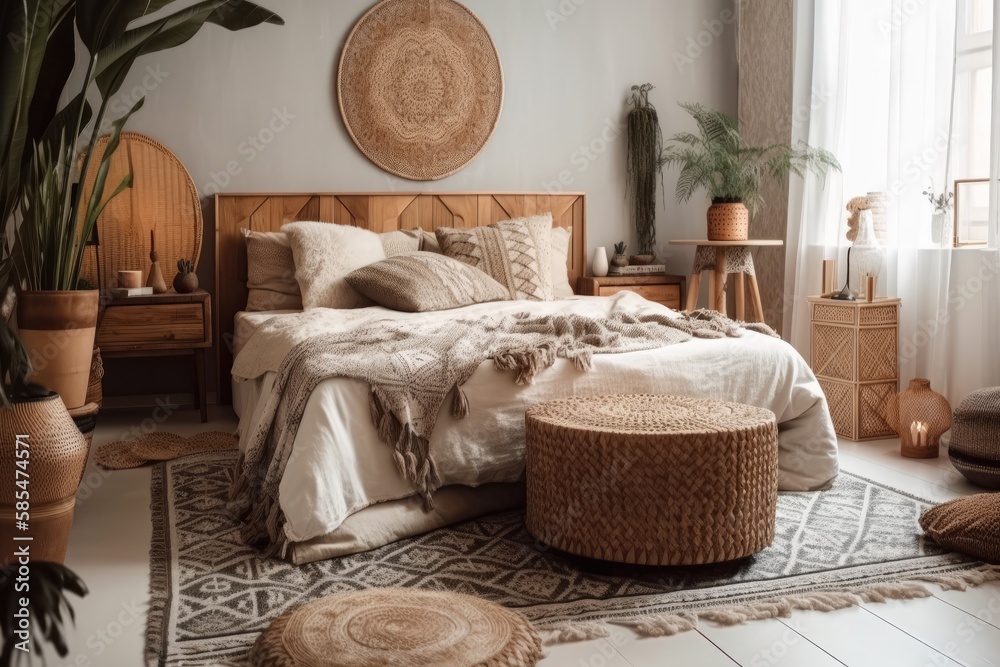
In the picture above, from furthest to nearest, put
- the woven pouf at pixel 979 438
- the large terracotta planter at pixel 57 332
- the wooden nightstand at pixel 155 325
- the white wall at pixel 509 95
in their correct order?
1. the white wall at pixel 509 95
2. the wooden nightstand at pixel 155 325
3. the woven pouf at pixel 979 438
4. the large terracotta planter at pixel 57 332

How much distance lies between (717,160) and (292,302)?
2.20m

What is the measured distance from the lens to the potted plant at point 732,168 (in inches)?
173

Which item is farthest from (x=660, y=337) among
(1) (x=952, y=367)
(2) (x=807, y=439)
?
(1) (x=952, y=367)

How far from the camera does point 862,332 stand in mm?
3797

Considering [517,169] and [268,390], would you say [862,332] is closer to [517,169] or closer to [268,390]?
[517,169]

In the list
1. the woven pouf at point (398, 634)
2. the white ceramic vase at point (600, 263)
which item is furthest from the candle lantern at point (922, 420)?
the woven pouf at point (398, 634)

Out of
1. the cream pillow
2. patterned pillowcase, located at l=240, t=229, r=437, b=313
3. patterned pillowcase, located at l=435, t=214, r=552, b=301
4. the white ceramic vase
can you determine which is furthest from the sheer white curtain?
the cream pillow

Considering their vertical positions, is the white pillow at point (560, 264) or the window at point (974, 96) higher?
the window at point (974, 96)

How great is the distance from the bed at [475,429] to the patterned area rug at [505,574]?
0.08 metres

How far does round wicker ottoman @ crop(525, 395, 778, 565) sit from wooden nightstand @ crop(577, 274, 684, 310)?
2549 mm

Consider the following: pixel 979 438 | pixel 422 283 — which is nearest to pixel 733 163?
pixel 422 283

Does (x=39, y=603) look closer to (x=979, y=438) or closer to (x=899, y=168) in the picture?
(x=979, y=438)

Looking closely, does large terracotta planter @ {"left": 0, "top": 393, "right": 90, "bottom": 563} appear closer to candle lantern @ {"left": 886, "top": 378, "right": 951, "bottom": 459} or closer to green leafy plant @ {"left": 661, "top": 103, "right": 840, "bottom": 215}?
candle lantern @ {"left": 886, "top": 378, "right": 951, "bottom": 459}

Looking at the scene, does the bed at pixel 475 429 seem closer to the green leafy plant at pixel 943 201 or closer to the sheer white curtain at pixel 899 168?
the sheer white curtain at pixel 899 168
